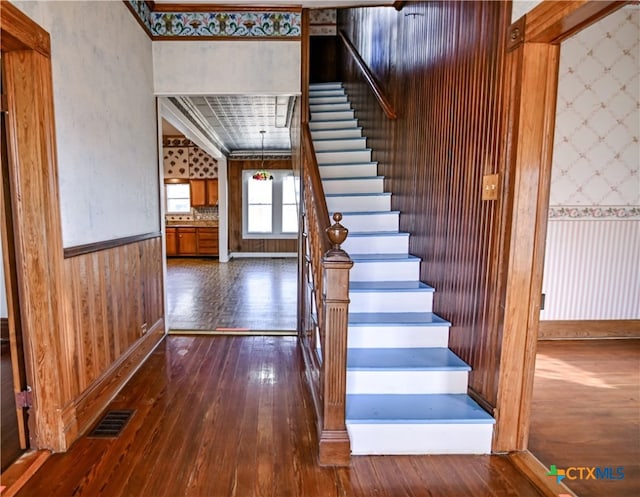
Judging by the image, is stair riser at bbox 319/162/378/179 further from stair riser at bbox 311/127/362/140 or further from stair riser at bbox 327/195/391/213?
stair riser at bbox 311/127/362/140

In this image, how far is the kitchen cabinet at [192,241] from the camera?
30.7 ft

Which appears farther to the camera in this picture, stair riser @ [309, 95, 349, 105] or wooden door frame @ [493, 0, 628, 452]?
stair riser @ [309, 95, 349, 105]

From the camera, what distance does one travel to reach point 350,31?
536 centimetres

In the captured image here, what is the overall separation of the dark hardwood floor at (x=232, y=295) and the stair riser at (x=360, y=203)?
1.42 m

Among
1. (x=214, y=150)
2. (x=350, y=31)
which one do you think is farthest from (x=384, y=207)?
(x=214, y=150)

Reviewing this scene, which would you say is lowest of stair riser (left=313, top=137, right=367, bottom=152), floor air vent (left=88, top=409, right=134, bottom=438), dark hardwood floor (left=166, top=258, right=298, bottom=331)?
dark hardwood floor (left=166, top=258, right=298, bottom=331)

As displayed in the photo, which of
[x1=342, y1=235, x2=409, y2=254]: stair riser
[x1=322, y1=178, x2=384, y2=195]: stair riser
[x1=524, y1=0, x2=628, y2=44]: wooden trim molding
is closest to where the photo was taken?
[x1=524, y1=0, x2=628, y2=44]: wooden trim molding

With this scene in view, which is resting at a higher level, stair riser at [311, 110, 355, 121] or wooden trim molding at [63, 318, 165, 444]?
stair riser at [311, 110, 355, 121]

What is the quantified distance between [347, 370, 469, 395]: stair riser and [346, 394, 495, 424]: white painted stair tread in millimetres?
29

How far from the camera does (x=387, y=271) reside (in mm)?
2811

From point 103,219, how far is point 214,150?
18.9ft

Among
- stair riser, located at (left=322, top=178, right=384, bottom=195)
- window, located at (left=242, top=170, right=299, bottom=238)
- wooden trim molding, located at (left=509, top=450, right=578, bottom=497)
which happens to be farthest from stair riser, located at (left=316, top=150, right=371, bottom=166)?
window, located at (left=242, top=170, right=299, bottom=238)

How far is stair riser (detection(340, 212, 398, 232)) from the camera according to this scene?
3.14m

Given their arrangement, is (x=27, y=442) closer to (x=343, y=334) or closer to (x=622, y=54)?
(x=343, y=334)
